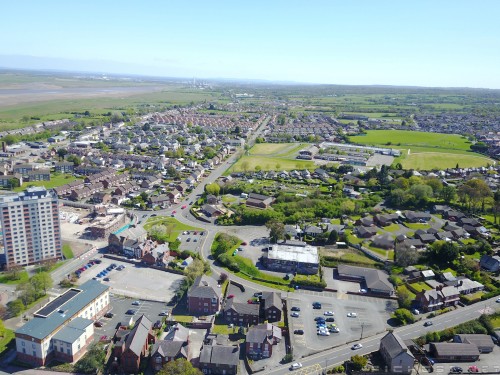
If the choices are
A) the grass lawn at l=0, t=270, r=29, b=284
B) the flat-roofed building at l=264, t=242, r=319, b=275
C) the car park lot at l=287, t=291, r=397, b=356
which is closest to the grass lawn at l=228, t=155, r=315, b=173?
the flat-roofed building at l=264, t=242, r=319, b=275

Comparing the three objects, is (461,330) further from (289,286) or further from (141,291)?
(141,291)

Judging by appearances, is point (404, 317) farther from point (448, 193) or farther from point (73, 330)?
point (448, 193)

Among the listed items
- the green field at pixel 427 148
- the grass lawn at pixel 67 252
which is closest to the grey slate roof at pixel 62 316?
the grass lawn at pixel 67 252

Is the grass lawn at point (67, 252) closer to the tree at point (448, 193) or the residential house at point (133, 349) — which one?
Answer: the residential house at point (133, 349)

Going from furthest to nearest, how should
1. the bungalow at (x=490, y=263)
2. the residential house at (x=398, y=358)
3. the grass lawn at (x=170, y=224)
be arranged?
the grass lawn at (x=170, y=224), the bungalow at (x=490, y=263), the residential house at (x=398, y=358)

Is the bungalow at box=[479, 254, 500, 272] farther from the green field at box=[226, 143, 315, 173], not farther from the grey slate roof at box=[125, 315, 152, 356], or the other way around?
the green field at box=[226, 143, 315, 173]

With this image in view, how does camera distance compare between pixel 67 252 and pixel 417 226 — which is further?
pixel 417 226

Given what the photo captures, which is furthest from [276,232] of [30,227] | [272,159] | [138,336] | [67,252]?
[272,159]
